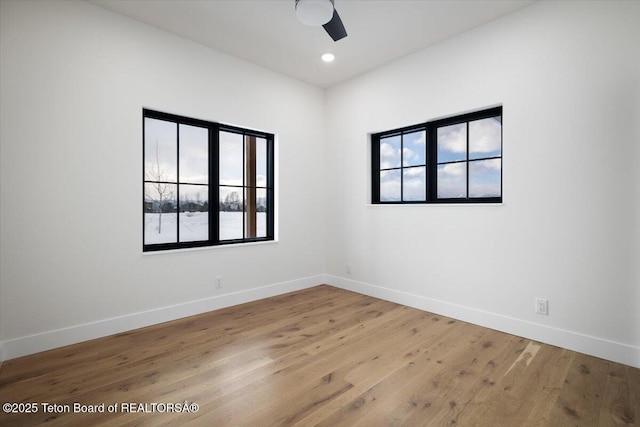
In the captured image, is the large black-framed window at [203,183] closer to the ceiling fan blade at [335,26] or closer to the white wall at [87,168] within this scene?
the white wall at [87,168]

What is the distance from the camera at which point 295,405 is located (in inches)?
73.2

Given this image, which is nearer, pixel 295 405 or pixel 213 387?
pixel 295 405

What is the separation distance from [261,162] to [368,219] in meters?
1.58

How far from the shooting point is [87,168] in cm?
275

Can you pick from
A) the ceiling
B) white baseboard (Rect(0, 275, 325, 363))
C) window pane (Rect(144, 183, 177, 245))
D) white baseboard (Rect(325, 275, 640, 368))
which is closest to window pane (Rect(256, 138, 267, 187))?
the ceiling

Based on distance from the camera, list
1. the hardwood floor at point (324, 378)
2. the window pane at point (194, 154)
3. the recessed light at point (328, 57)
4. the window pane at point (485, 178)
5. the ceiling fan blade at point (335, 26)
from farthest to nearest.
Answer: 1. the recessed light at point (328, 57)
2. the window pane at point (194, 154)
3. the window pane at point (485, 178)
4. the ceiling fan blade at point (335, 26)
5. the hardwood floor at point (324, 378)

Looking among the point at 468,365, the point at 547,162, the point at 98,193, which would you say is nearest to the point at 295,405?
the point at 468,365

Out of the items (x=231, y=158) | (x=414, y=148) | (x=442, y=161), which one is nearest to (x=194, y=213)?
(x=231, y=158)

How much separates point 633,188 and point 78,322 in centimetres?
443

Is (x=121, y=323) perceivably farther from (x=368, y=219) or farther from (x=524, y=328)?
(x=524, y=328)

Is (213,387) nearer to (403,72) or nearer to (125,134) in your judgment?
(125,134)

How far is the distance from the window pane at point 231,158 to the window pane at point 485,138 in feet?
8.57

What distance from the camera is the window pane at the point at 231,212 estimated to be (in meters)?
3.79

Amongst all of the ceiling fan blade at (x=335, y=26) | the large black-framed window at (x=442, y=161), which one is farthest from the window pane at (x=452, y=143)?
the ceiling fan blade at (x=335, y=26)
